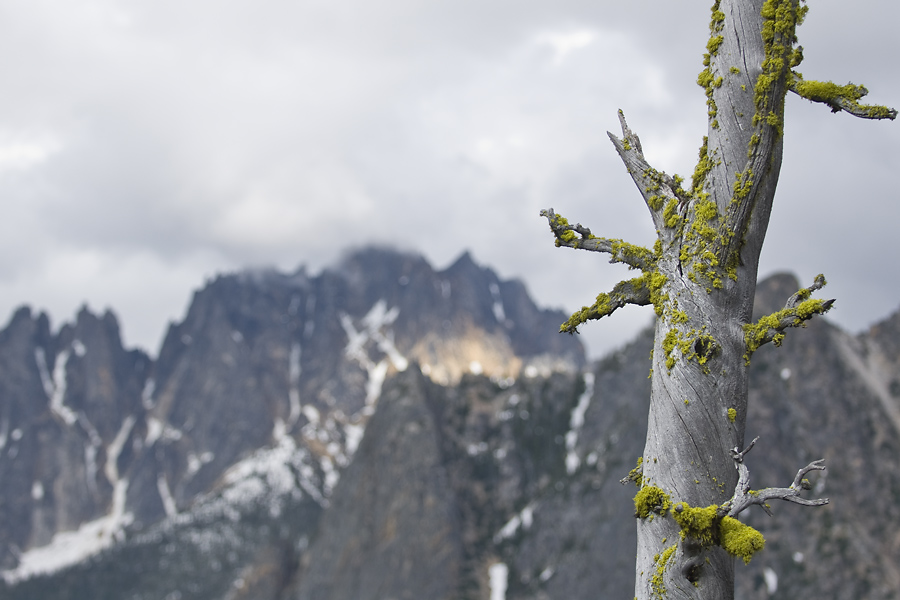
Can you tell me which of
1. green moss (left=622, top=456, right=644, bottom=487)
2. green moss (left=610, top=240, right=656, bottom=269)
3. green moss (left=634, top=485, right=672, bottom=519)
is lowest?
green moss (left=634, top=485, right=672, bottom=519)

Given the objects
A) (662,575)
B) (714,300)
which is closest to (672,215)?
(714,300)

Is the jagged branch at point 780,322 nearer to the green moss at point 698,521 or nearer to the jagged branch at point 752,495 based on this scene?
the jagged branch at point 752,495

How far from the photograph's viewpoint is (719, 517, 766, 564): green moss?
5.80 meters

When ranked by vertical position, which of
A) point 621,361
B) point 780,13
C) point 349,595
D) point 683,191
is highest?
point 621,361

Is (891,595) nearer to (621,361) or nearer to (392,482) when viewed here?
(621,361)

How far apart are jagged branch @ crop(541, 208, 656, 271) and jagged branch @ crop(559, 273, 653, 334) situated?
0.53ft

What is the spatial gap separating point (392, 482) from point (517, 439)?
100ft

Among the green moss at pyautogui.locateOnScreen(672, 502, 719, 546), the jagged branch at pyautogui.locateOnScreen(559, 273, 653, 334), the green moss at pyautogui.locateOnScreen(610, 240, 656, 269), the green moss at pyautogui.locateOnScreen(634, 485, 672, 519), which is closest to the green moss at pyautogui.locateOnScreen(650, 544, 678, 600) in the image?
the green moss at pyautogui.locateOnScreen(672, 502, 719, 546)

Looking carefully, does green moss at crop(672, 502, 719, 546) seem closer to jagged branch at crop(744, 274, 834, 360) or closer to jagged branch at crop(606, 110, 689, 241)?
jagged branch at crop(744, 274, 834, 360)

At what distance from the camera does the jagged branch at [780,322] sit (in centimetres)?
639

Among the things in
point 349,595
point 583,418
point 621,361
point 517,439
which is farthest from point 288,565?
point 621,361

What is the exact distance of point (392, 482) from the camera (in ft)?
561

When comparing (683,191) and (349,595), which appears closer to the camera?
(683,191)

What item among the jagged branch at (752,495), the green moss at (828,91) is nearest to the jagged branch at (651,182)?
the green moss at (828,91)
